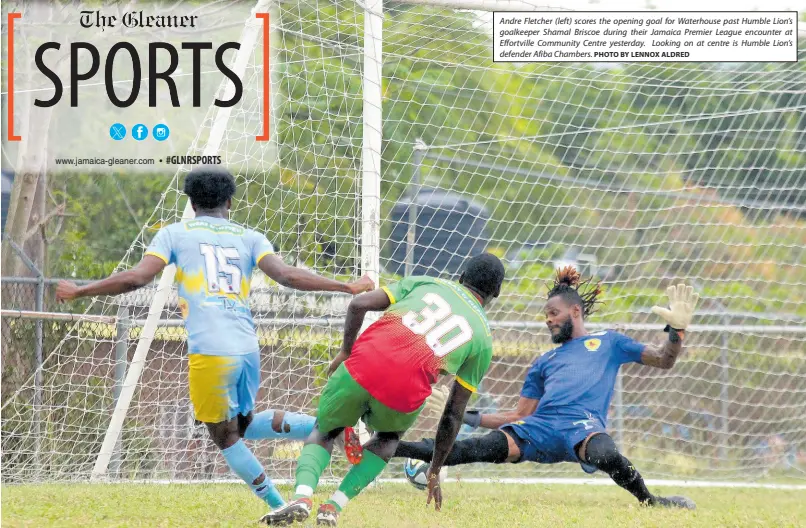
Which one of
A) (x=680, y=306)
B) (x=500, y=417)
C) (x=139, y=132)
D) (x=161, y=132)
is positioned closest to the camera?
(x=680, y=306)

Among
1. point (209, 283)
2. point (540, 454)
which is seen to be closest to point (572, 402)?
point (540, 454)

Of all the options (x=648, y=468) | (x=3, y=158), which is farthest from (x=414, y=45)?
(x=3, y=158)

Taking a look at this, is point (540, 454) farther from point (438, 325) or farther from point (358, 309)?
point (358, 309)

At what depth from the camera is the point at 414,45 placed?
880cm

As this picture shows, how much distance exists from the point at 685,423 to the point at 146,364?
602cm

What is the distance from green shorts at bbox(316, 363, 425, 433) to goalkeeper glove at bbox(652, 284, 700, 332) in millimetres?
2084

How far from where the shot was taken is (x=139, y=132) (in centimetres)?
1109

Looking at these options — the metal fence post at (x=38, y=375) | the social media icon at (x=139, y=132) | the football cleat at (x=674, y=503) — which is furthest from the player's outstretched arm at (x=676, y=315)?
the social media icon at (x=139, y=132)

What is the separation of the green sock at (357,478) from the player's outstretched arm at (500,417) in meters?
1.86

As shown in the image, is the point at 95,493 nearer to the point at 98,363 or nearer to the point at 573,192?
the point at 98,363

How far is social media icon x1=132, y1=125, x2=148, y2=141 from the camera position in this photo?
420 inches

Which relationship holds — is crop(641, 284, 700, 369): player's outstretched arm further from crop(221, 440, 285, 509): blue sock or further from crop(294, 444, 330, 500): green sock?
crop(221, 440, 285, 509): blue sock

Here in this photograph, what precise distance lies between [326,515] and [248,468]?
547mm

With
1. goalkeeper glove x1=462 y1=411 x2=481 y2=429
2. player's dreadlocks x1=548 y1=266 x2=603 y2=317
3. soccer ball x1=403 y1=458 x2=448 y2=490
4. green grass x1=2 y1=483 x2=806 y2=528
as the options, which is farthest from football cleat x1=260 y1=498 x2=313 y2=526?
player's dreadlocks x1=548 y1=266 x2=603 y2=317
